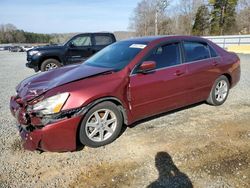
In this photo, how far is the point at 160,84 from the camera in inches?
170

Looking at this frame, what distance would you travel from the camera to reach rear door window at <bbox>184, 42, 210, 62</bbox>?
4879 millimetres

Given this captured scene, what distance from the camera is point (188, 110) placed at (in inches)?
211

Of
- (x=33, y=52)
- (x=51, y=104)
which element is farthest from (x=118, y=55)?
(x=33, y=52)

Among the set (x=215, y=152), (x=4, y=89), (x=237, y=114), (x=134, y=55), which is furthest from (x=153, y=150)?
(x=4, y=89)

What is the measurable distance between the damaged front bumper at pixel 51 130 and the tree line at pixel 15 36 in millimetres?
104213

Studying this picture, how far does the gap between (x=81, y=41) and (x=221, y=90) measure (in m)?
6.97

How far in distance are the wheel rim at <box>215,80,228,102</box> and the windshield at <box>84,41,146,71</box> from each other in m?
2.13

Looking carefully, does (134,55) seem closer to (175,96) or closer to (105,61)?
(105,61)

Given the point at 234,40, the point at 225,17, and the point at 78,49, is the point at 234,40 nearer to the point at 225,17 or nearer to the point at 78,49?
the point at 78,49

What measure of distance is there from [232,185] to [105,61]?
9.21ft

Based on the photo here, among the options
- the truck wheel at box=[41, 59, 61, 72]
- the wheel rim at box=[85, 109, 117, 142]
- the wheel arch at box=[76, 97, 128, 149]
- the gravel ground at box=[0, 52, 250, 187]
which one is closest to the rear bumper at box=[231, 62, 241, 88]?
the gravel ground at box=[0, 52, 250, 187]

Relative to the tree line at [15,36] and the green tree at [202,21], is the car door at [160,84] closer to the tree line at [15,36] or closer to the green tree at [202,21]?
the green tree at [202,21]

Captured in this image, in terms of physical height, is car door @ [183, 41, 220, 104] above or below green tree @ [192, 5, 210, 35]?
below

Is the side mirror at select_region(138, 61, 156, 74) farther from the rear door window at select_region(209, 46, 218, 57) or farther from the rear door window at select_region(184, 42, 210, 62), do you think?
the rear door window at select_region(209, 46, 218, 57)
